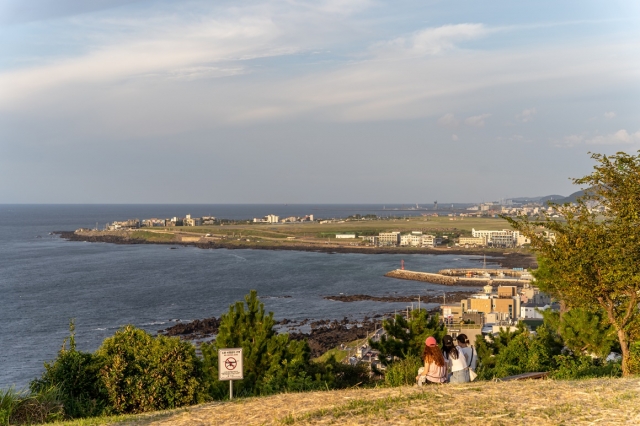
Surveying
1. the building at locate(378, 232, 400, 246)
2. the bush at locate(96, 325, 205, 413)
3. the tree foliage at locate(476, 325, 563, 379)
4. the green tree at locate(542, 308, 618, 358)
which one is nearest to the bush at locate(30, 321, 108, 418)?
the bush at locate(96, 325, 205, 413)

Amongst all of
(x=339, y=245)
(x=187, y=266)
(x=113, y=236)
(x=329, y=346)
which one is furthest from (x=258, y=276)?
(x=113, y=236)

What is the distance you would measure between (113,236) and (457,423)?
401 feet

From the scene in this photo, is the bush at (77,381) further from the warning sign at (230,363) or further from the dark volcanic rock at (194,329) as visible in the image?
the dark volcanic rock at (194,329)

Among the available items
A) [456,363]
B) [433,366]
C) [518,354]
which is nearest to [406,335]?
[518,354]

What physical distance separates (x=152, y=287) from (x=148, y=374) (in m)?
48.4

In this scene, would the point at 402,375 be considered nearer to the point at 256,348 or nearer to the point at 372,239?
the point at 256,348

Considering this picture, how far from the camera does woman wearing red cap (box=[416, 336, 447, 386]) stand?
6742mm

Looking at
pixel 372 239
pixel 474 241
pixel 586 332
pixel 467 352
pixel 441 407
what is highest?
pixel 467 352

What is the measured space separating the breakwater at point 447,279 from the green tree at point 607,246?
5302 centimetres

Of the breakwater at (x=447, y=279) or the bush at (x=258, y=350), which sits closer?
the bush at (x=258, y=350)

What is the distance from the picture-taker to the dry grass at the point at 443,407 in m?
5.32

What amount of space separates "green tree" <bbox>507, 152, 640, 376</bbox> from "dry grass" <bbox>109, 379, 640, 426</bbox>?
9.73ft

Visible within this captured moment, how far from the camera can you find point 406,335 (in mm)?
13664

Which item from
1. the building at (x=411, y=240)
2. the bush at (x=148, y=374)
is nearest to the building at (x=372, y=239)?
the building at (x=411, y=240)
